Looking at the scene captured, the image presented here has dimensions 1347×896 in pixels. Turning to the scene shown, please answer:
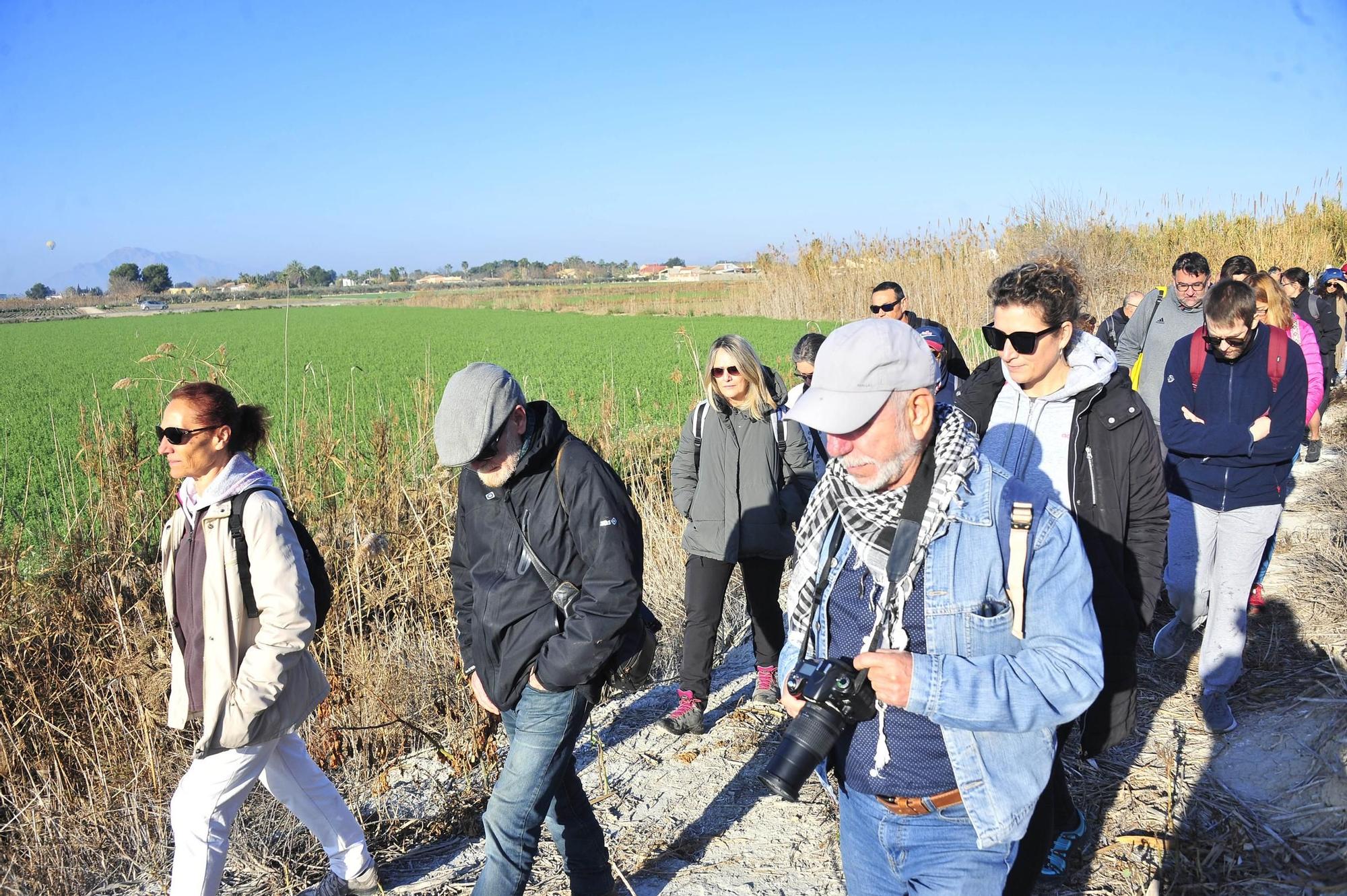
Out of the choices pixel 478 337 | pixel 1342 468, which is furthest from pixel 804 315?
pixel 1342 468

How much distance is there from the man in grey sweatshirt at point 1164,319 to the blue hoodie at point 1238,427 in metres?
1.63

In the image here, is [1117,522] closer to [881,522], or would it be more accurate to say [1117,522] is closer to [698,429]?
[881,522]

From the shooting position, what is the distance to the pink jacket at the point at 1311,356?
5309 mm

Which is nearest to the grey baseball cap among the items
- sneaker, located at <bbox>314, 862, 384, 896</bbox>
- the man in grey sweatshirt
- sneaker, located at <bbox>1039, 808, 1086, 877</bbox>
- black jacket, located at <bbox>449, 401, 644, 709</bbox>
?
black jacket, located at <bbox>449, 401, 644, 709</bbox>

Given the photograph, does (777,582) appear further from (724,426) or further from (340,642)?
(340,642)

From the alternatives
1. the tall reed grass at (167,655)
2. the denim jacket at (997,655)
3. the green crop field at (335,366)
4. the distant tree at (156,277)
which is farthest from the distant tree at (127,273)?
the denim jacket at (997,655)

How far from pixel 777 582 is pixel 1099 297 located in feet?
56.9

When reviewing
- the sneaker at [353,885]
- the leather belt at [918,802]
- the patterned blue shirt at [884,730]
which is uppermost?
the patterned blue shirt at [884,730]

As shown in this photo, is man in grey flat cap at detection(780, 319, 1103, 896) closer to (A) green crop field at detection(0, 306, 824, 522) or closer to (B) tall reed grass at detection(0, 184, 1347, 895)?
(B) tall reed grass at detection(0, 184, 1347, 895)

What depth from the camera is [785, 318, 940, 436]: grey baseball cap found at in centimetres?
183

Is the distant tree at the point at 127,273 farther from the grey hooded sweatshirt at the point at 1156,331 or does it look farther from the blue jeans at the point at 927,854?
the blue jeans at the point at 927,854

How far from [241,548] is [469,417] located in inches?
37.2

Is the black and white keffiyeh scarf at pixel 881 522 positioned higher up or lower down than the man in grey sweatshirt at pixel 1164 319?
lower down

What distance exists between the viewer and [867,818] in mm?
2074
